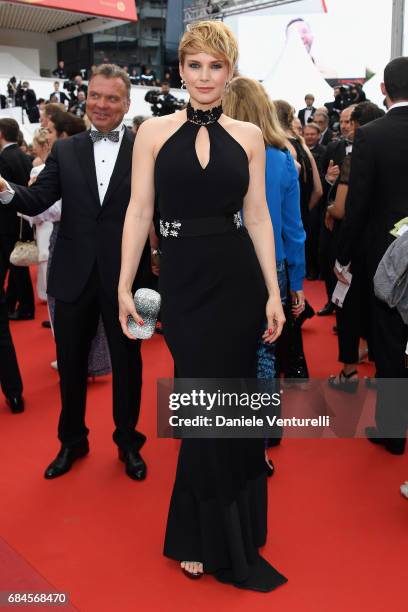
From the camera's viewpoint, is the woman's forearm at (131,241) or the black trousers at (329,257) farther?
the black trousers at (329,257)

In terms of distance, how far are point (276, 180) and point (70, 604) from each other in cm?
181

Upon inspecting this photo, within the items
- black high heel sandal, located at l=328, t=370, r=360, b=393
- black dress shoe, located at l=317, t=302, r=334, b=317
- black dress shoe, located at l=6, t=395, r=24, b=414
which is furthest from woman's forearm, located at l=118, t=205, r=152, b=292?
black dress shoe, located at l=317, t=302, r=334, b=317

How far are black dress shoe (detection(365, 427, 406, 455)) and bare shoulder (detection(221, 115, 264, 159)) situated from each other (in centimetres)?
178

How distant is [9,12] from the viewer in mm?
29109

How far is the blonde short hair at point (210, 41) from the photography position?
1.85 meters

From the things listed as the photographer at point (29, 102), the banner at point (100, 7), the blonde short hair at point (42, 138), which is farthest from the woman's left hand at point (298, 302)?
the banner at point (100, 7)

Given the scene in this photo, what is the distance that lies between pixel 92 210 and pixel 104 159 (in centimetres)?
23

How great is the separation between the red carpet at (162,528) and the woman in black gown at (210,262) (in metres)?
0.17

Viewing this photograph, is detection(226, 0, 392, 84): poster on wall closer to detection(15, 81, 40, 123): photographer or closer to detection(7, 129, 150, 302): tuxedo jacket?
detection(15, 81, 40, 123): photographer

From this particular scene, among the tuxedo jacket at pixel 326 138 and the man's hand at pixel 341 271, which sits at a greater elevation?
the tuxedo jacket at pixel 326 138

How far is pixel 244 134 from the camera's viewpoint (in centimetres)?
202

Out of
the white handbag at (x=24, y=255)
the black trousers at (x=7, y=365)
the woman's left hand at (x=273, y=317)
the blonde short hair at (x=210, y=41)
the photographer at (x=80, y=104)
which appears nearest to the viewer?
the blonde short hair at (x=210, y=41)

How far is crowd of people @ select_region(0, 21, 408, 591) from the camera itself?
6.52 feet

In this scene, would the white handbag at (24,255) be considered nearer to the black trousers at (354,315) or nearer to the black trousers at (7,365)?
the black trousers at (7,365)
